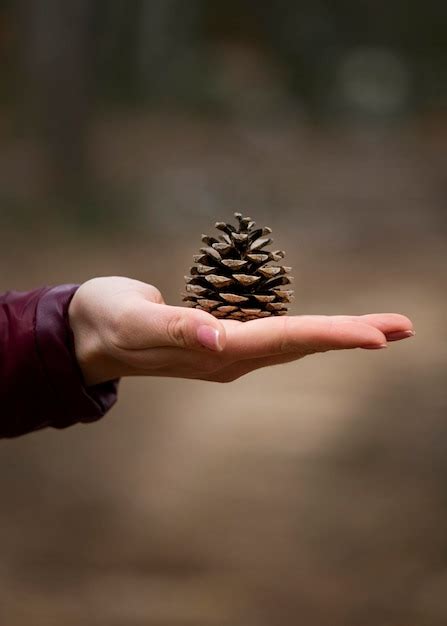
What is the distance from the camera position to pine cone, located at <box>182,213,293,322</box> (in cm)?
64

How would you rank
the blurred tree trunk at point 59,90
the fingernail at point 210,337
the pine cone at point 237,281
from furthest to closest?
the blurred tree trunk at point 59,90 → the pine cone at point 237,281 → the fingernail at point 210,337

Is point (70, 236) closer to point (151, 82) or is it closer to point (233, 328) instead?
point (151, 82)

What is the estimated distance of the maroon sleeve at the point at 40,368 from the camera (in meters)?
0.72

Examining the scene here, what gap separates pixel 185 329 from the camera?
1.85 feet

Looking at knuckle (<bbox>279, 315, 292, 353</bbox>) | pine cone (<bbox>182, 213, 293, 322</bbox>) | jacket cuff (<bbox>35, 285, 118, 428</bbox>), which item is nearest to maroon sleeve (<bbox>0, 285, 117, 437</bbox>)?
jacket cuff (<bbox>35, 285, 118, 428</bbox>)

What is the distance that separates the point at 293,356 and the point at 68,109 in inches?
32.1

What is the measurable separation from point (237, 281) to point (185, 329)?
0.32ft

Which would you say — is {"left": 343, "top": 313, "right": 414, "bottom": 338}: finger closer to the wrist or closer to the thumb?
the thumb

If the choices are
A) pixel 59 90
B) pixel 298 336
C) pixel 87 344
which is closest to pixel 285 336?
pixel 298 336

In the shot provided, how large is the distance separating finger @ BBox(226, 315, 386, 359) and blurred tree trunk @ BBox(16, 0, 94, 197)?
2.59ft

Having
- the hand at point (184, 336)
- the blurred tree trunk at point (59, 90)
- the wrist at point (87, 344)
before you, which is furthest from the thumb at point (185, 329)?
the blurred tree trunk at point (59, 90)

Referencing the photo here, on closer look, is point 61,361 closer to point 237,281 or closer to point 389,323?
point 237,281

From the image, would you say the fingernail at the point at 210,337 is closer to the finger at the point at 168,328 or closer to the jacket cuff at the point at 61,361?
the finger at the point at 168,328

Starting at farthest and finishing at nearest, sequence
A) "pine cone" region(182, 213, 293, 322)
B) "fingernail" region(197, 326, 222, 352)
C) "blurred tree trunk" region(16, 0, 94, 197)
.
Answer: "blurred tree trunk" region(16, 0, 94, 197) → "pine cone" region(182, 213, 293, 322) → "fingernail" region(197, 326, 222, 352)
